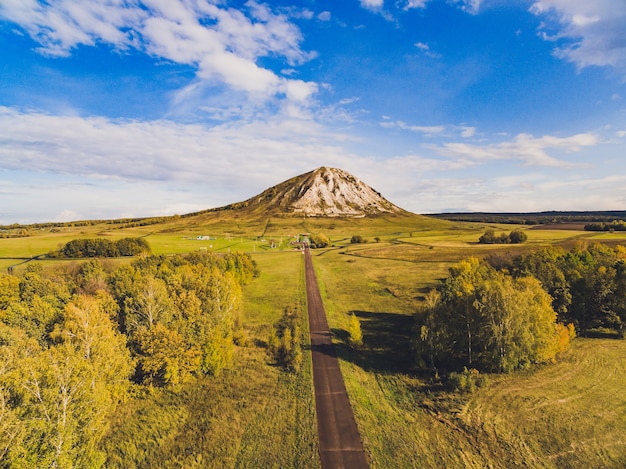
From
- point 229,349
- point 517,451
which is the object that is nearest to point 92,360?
point 229,349

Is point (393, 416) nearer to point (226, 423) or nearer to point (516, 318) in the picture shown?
point (226, 423)

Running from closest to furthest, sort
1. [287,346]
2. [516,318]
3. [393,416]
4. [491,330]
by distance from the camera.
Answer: [393,416] → [516,318] → [491,330] → [287,346]

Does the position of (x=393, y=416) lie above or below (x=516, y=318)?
below

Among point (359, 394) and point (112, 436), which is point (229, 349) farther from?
point (359, 394)

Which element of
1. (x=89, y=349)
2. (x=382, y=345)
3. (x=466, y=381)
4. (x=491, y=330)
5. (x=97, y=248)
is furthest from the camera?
(x=97, y=248)

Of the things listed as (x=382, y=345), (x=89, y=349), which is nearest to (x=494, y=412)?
(x=382, y=345)

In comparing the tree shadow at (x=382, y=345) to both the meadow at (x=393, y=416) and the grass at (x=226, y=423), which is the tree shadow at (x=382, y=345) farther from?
the grass at (x=226, y=423)

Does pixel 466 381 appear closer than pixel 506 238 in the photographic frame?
Yes
